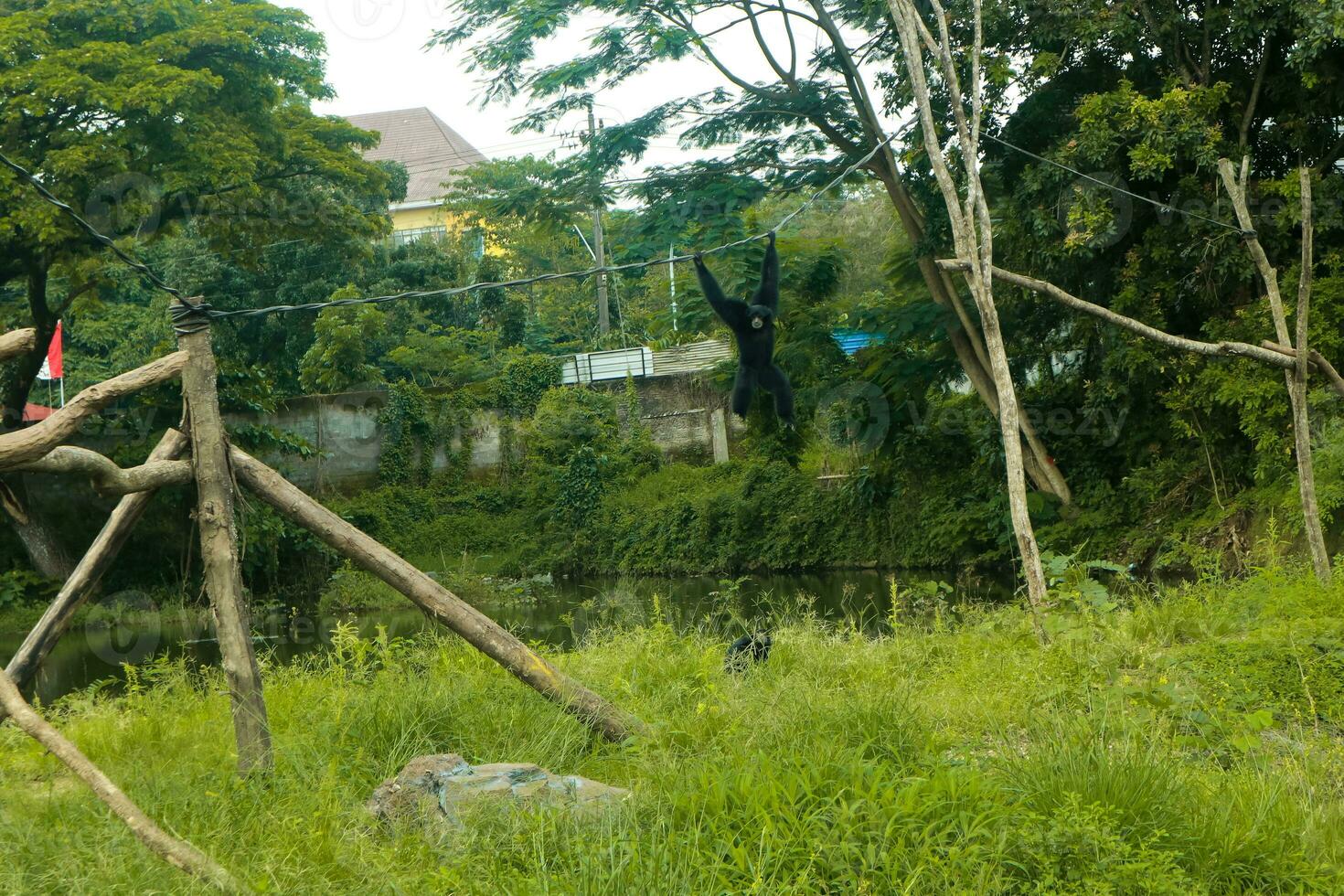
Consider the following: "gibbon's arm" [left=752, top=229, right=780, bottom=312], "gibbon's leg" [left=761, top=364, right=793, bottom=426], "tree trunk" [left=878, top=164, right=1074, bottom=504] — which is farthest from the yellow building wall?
"gibbon's arm" [left=752, top=229, right=780, bottom=312]

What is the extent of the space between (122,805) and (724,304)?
450 centimetres

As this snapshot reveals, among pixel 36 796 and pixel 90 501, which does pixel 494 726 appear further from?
pixel 90 501

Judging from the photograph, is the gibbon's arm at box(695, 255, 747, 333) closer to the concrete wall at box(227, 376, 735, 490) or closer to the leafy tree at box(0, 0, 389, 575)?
the leafy tree at box(0, 0, 389, 575)

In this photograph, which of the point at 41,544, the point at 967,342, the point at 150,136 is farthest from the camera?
the point at 41,544

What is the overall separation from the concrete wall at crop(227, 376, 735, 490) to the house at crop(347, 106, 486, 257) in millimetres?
12025

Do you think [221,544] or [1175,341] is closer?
[221,544]

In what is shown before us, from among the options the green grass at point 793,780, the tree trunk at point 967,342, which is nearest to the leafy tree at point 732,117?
the tree trunk at point 967,342

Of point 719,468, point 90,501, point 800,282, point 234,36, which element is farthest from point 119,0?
point 719,468

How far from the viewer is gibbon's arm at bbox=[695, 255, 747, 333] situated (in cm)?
698

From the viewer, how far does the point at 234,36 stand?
16984mm

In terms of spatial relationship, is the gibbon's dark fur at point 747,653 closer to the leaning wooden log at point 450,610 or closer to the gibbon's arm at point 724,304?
the leaning wooden log at point 450,610

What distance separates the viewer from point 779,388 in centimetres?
798

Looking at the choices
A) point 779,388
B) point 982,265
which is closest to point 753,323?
point 779,388

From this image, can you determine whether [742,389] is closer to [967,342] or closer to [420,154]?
[967,342]
